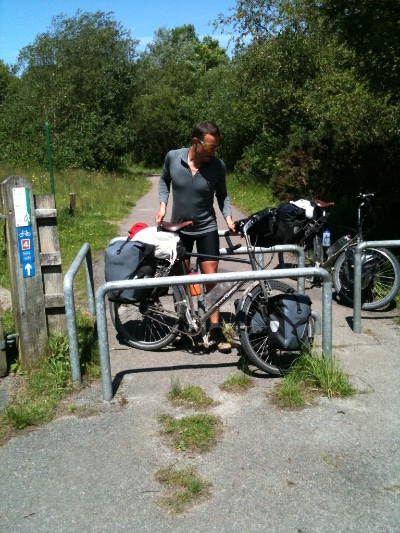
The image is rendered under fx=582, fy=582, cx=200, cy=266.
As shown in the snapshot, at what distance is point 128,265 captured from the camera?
4.62 meters

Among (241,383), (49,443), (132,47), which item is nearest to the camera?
(49,443)

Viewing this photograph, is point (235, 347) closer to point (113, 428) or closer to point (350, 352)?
point (350, 352)

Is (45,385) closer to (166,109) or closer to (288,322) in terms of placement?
(288,322)

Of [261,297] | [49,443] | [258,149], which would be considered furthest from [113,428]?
[258,149]

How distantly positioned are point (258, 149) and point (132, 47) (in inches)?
740

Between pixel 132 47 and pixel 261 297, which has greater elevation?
pixel 132 47

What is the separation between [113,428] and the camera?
12.6 ft

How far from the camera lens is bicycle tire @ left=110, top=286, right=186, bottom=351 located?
4.99m

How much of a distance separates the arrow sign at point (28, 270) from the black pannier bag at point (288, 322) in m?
1.86

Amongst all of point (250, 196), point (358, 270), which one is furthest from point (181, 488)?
point (250, 196)

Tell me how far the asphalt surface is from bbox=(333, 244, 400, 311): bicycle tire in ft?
4.89

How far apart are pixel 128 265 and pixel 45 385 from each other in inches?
43.7

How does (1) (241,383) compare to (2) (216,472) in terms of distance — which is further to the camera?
(1) (241,383)

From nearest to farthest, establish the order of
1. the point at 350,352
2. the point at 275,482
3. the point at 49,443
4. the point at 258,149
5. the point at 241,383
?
the point at 275,482 → the point at 49,443 → the point at 241,383 → the point at 350,352 → the point at 258,149
